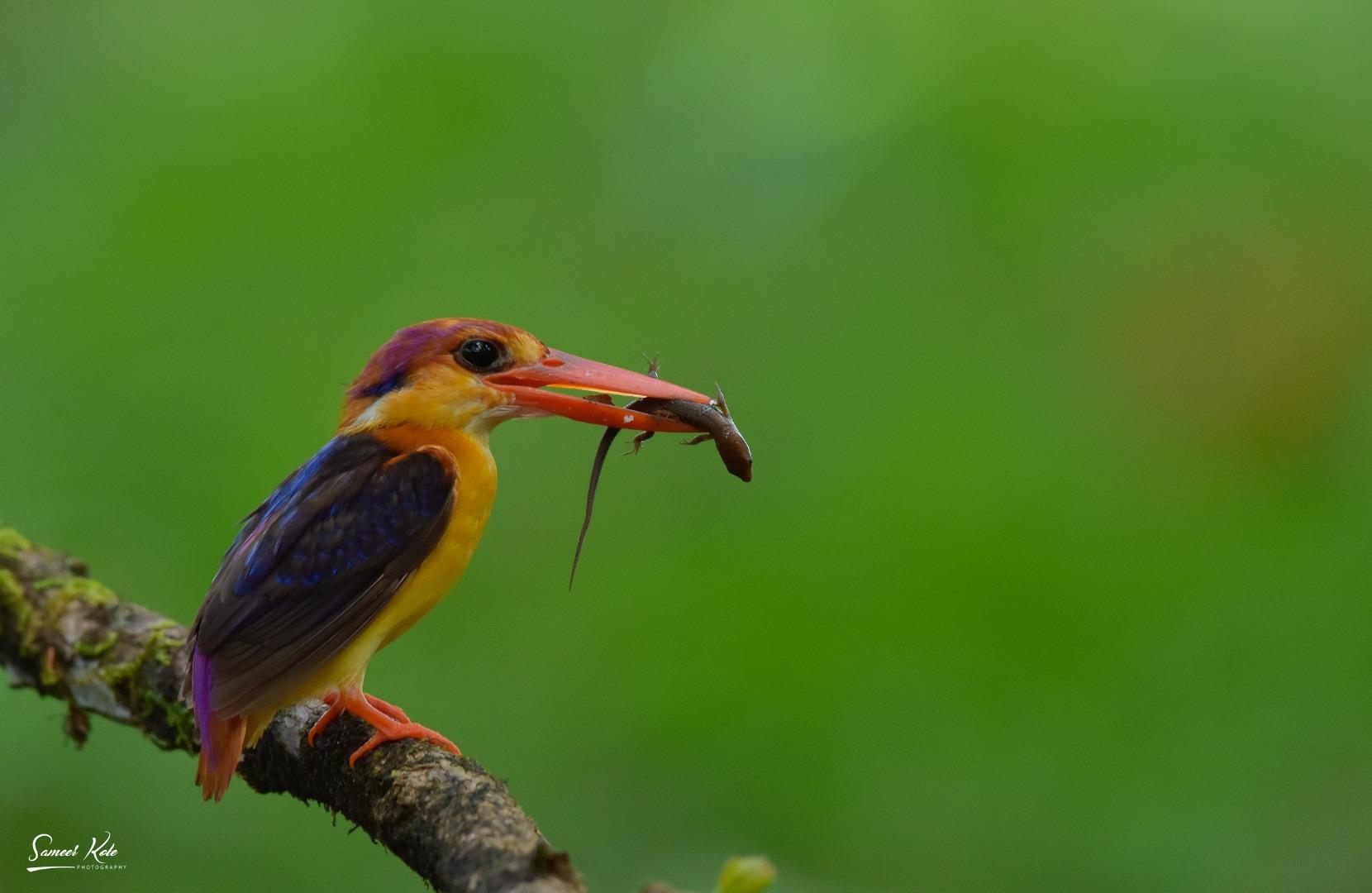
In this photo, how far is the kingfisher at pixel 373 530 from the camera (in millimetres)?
2316

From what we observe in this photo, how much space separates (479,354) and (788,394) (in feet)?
5.71

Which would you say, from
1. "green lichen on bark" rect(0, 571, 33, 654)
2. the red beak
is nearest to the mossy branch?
"green lichen on bark" rect(0, 571, 33, 654)

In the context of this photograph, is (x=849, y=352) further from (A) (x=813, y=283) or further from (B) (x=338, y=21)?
(B) (x=338, y=21)

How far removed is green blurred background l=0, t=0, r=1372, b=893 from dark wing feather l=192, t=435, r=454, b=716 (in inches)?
47.6

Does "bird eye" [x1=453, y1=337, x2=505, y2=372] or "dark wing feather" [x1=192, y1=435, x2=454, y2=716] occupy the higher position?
"bird eye" [x1=453, y1=337, x2=505, y2=372]

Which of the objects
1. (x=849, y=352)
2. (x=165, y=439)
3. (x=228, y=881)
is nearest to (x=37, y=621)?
(x=228, y=881)

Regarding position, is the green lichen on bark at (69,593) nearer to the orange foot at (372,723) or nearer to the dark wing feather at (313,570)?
the dark wing feather at (313,570)

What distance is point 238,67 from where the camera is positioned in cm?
489

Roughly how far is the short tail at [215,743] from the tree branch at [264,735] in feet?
→ 0.62

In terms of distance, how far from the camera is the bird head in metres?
2.77

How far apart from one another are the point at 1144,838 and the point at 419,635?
85.2 inches
